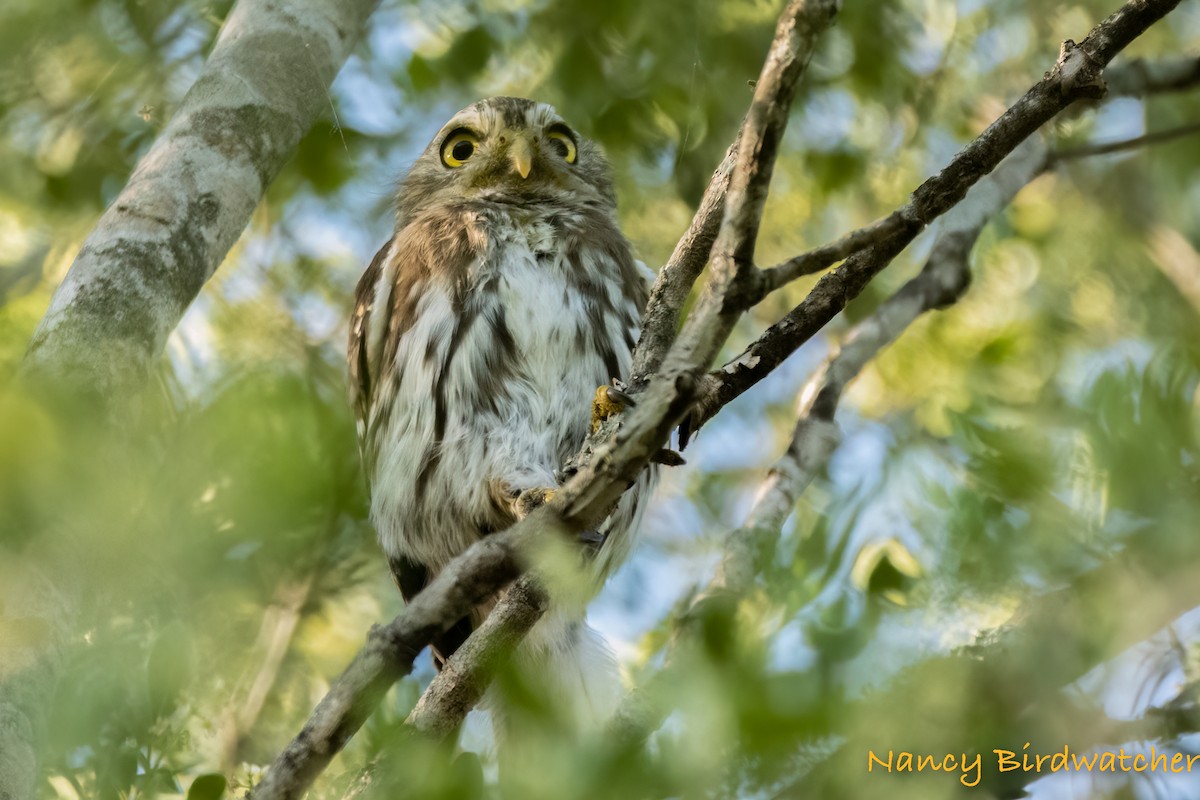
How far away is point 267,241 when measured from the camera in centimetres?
515

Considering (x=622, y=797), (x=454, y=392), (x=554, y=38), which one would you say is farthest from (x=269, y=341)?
(x=622, y=797)

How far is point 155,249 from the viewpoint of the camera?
9.07 ft

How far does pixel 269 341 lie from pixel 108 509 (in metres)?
2.64

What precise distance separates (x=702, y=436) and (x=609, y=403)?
8.22 ft

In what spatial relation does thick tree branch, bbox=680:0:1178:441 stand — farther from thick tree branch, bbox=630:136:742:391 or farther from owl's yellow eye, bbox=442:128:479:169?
owl's yellow eye, bbox=442:128:479:169

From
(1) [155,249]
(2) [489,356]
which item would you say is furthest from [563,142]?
(1) [155,249]

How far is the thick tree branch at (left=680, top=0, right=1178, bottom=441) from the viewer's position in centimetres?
244

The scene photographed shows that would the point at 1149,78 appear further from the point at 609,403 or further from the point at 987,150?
the point at 609,403

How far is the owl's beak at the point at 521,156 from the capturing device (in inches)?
169

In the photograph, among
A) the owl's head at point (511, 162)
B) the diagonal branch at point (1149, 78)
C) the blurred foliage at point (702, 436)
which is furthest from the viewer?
the owl's head at point (511, 162)

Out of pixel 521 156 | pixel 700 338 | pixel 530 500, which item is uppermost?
pixel 521 156

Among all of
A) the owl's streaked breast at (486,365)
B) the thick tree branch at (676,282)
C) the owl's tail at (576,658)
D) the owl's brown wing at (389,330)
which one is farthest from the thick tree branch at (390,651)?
the owl's brown wing at (389,330)

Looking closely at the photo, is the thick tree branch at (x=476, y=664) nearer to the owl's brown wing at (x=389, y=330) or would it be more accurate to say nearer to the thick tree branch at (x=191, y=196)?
the thick tree branch at (x=191, y=196)

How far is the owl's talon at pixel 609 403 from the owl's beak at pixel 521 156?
1.57 m
